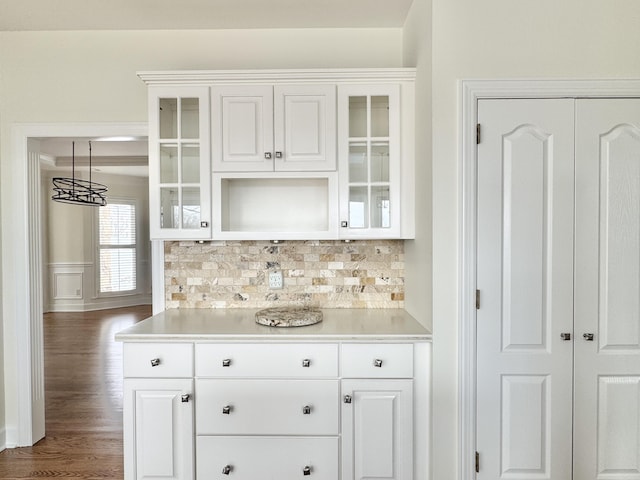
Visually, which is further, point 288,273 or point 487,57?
point 288,273

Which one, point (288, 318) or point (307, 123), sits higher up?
point (307, 123)

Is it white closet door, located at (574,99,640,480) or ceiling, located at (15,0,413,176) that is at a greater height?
ceiling, located at (15,0,413,176)

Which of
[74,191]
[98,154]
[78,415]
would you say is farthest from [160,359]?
[98,154]

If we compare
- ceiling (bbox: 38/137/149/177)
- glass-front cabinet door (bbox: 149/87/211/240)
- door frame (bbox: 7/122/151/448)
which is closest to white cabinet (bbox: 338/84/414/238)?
glass-front cabinet door (bbox: 149/87/211/240)

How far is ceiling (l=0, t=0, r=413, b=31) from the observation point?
2.27m

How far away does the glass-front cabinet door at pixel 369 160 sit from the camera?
2.21 metres

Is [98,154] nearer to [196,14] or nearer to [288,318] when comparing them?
[196,14]

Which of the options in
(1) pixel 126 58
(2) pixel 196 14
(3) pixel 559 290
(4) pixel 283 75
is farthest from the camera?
(1) pixel 126 58

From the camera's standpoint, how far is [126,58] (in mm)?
2561

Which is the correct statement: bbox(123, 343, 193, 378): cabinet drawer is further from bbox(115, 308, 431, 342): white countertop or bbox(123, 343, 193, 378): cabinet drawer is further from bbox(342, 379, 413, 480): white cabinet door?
bbox(342, 379, 413, 480): white cabinet door

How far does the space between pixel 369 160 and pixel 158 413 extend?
172 cm

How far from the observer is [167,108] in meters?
2.25

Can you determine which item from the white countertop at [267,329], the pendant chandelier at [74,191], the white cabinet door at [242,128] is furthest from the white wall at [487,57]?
the pendant chandelier at [74,191]

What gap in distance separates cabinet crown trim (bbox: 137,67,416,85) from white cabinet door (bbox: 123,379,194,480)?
1.62 meters
